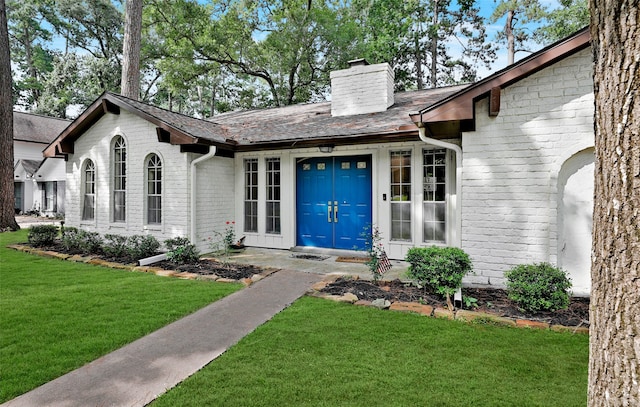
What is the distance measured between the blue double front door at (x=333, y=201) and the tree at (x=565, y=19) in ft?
49.2

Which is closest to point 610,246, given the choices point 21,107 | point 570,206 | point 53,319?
point 570,206

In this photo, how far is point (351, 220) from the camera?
7.82m

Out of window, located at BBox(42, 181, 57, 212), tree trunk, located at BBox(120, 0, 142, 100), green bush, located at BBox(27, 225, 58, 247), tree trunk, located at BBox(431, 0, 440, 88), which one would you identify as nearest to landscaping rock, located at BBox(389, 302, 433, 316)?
green bush, located at BBox(27, 225, 58, 247)

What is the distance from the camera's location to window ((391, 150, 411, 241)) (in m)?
7.17

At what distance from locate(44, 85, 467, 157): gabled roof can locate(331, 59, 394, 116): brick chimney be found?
33 centimetres

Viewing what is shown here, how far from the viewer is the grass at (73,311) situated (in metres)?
3.13

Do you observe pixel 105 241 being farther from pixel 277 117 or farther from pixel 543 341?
pixel 543 341

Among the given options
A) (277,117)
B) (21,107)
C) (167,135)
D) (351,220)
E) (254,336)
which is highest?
(21,107)

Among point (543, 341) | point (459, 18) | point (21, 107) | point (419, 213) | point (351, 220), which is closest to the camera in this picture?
point (543, 341)

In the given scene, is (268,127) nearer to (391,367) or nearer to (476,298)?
(476,298)

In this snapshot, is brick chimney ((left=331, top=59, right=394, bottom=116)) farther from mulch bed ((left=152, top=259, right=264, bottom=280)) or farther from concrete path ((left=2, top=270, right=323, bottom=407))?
concrete path ((left=2, top=270, right=323, bottom=407))

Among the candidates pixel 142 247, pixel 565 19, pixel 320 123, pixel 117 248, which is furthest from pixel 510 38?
pixel 117 248

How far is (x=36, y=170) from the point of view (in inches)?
783

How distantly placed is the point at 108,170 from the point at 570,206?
10274mm
